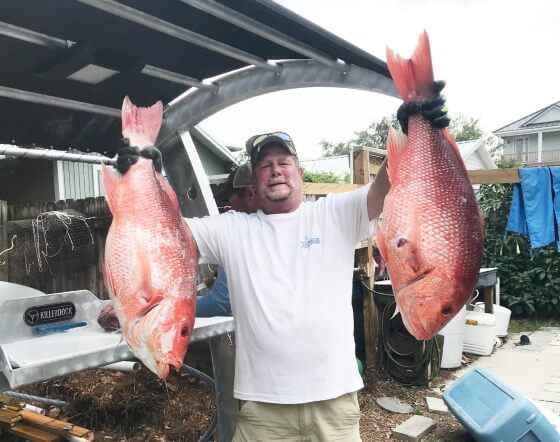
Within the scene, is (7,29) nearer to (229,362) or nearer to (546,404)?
(229,362)

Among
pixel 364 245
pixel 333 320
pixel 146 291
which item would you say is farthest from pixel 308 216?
pixel 364 245

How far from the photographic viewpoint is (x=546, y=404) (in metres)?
5.31

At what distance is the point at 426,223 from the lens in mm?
1464

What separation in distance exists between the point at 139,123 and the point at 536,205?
280 inches

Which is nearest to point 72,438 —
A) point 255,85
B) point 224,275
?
point 224,275

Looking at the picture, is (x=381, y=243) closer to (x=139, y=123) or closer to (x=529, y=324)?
(x=139, y=123)

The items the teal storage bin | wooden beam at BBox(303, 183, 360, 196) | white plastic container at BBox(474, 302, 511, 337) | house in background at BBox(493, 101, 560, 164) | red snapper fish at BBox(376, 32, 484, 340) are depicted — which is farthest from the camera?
house in background at BBox(493, 101, 560, 164)

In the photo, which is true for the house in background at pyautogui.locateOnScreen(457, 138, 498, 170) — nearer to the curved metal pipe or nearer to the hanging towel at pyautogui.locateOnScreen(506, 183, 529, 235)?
the hanging towel at pyautogui.locateOnScreen(506, 183, 529, 235)

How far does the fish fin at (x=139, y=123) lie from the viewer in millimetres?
1717

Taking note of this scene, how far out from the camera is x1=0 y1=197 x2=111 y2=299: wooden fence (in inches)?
203

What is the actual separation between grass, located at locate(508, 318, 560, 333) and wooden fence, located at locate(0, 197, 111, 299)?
7097mm

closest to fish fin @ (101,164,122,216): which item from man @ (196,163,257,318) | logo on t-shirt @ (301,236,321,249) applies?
logo on t-shirt @ (301,236,321,249)

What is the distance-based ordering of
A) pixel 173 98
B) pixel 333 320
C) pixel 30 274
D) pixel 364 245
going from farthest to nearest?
pixel 364 245, pixel 30 274, pixel 173 98, pixel 333 320

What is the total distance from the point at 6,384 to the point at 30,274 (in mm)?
3734
